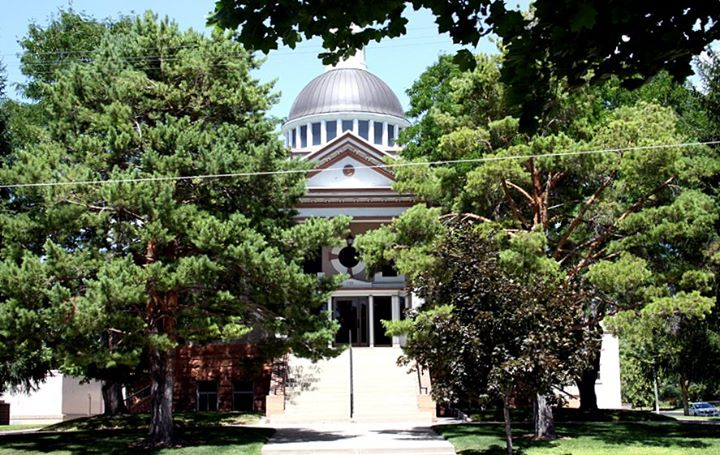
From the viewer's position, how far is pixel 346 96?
6262cm

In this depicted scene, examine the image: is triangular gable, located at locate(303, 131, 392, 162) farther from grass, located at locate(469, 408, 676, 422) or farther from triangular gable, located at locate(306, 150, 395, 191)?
grass, located at locate(469, 408, 676, 422)

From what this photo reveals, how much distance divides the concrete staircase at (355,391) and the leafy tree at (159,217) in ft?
20.9

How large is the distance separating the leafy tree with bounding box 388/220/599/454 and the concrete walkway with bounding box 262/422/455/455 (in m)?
2.94

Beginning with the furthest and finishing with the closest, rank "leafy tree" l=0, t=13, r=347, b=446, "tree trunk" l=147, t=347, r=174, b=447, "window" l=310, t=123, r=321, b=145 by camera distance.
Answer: "window" l=310, t=123, r=321, b=145
"tree trunk" l=147, t=347, r=174, b=447
"leafy tree" l=0, t=13, r=347, b=446

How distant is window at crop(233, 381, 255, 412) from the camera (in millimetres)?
31781

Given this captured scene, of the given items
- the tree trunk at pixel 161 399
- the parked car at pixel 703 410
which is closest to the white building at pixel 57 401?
the tree trunk at pixel 161 399

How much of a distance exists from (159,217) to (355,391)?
1214 cm

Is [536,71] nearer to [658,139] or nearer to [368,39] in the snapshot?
[368,39]

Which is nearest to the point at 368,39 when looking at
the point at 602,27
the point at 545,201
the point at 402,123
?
the point at 602,27

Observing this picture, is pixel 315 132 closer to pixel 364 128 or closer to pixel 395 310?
pixel 364 128

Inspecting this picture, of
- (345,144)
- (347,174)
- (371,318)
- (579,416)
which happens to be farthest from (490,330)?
(345,144)

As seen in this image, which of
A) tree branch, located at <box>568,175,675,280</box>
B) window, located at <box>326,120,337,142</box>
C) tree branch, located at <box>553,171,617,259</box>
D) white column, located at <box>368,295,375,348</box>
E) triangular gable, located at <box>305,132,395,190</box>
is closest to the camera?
tree branch, located at <box>568,175,675,280</box>

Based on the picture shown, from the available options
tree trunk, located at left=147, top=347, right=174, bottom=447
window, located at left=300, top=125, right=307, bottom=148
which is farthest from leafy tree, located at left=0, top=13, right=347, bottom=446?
window, located at left=300, top=125, right=307, bottom=148

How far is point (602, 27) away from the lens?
641 cm
